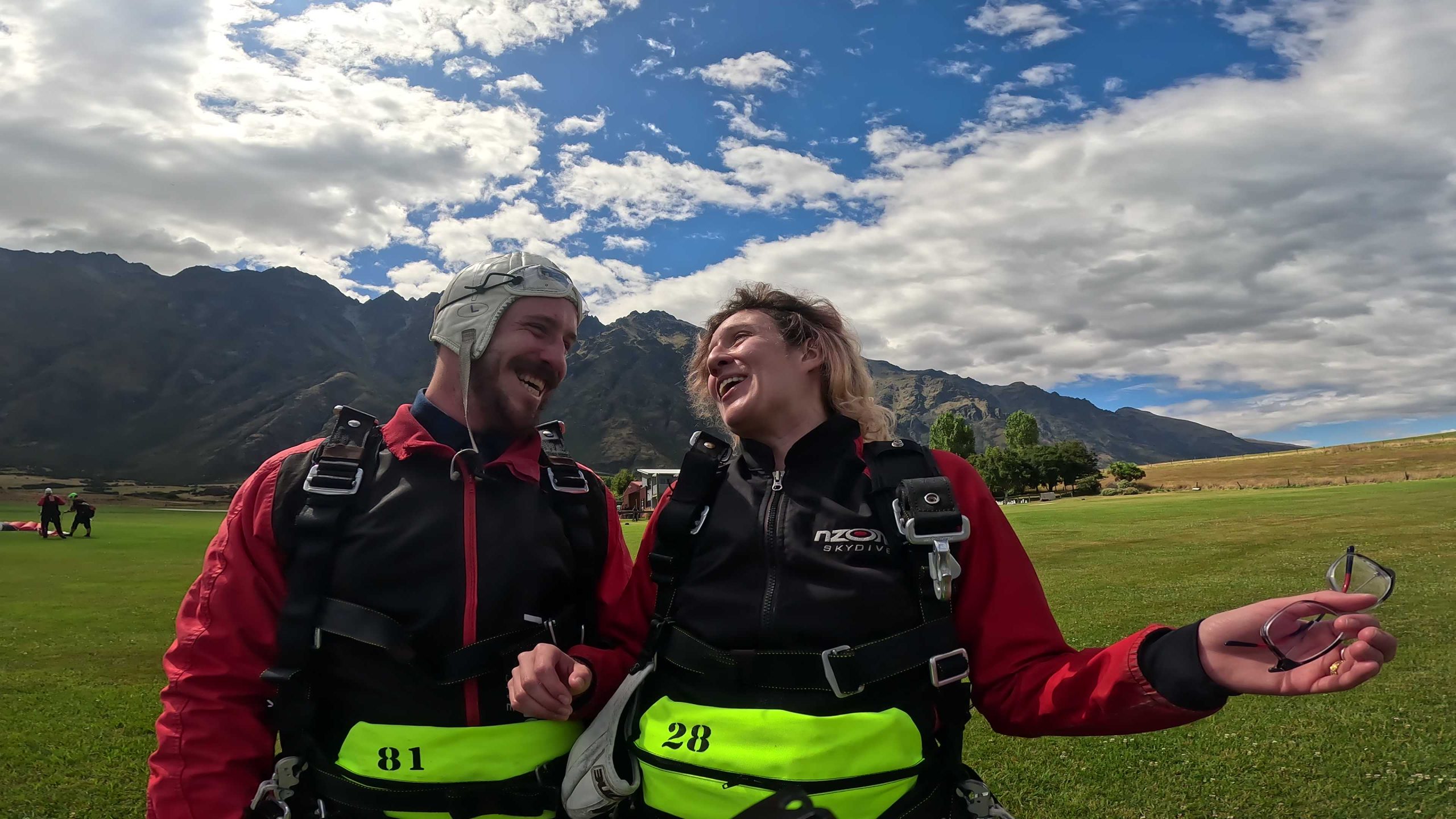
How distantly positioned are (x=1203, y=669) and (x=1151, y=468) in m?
204

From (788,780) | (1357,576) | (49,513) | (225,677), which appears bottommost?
(49,513)

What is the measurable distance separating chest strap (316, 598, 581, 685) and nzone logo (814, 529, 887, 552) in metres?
1.47

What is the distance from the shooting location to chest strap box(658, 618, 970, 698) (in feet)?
9.62

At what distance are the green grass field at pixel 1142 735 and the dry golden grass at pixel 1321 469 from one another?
218ft

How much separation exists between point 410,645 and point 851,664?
187cm

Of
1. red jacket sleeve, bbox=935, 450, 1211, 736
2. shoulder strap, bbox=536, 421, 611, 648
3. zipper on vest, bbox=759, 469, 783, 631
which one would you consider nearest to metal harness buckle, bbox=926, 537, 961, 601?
red jacket sleeve, bbox=935, 450, 1211, 736

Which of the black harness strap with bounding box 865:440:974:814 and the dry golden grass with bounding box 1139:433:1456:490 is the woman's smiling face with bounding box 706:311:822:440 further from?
the dry golden grass with bounding box 1139:433:1456:490

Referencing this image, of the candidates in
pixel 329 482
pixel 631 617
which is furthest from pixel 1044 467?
pixel 329 482

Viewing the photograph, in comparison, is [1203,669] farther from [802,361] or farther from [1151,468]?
[1151,468]

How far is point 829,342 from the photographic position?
3.98m

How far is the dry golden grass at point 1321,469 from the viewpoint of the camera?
83.9 meters

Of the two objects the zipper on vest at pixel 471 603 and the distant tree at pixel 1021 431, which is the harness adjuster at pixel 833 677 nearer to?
the zipper on vest at pixel 471 603

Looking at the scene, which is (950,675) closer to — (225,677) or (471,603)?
(471,603)

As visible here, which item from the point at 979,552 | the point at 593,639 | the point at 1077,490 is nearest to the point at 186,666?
the point at 593,639
